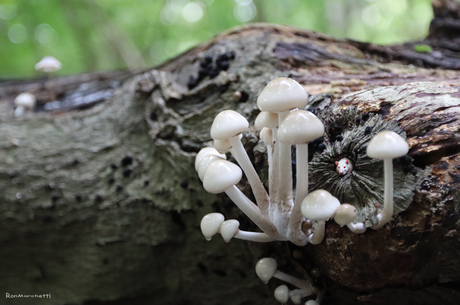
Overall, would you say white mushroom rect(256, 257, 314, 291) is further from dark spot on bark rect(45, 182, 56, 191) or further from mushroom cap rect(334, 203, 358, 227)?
dark spot on bark rect(45, 182, 56, 191)

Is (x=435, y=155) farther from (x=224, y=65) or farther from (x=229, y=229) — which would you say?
(x=224, y=65)

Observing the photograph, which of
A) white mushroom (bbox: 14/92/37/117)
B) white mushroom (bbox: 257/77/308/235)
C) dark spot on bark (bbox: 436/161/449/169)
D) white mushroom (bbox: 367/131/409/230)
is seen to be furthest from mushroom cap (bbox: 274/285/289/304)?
white mushroom (bbox: 14/92/37/117)

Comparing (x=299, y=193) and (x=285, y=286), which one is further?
(x=285, y=286)

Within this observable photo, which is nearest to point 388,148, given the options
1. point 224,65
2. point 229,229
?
point 229,229

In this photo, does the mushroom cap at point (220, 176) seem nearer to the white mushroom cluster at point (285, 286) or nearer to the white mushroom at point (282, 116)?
the white mushroom at point (282, 116)

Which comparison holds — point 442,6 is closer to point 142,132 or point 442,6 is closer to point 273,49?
point 273,49

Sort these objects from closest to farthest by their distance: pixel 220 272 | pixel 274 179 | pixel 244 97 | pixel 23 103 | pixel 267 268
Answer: pixel 274 179
pixel 267 268
pixel 244 97
pixel 220 272
pixel 23 103

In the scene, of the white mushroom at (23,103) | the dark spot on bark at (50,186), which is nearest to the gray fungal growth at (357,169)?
the dark spot on bark at (50,186)

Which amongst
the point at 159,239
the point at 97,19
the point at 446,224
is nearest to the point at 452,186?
the point at 446,224
